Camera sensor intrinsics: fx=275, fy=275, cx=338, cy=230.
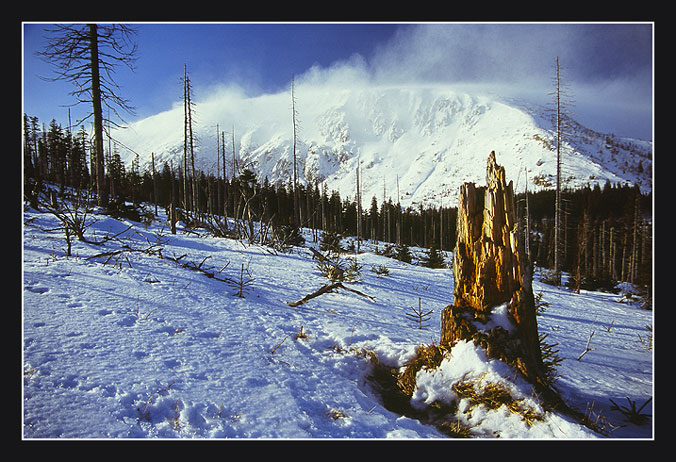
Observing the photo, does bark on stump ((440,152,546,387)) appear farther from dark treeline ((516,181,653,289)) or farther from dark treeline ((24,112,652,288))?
dark treeline ((516,181,653,289))

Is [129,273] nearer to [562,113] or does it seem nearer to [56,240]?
[56,240]

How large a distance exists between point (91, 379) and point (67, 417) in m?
0.28

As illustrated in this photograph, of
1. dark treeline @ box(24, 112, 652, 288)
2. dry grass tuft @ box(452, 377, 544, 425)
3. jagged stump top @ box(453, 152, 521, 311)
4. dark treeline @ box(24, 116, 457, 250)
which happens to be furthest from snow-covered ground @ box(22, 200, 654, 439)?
dark treeline @ box(24, 116, 457, 250)

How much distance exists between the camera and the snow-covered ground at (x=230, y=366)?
1.59 m

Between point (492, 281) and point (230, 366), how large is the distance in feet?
7.61

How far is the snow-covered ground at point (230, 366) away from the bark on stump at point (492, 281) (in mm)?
173

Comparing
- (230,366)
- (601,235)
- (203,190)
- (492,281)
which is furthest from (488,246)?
(203,190)

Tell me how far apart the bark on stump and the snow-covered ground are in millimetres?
173

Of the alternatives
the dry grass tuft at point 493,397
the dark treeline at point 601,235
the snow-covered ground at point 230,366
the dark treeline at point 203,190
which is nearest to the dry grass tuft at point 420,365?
the snow-covered ground at point 230,366

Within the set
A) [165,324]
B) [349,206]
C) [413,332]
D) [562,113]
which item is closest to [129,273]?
[165,324]

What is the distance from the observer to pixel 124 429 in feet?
4.87

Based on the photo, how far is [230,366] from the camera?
83.0 inches

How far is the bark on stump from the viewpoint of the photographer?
2.22 meters

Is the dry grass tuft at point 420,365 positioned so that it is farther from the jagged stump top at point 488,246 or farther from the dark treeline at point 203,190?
the dark treeline at point 203,190
